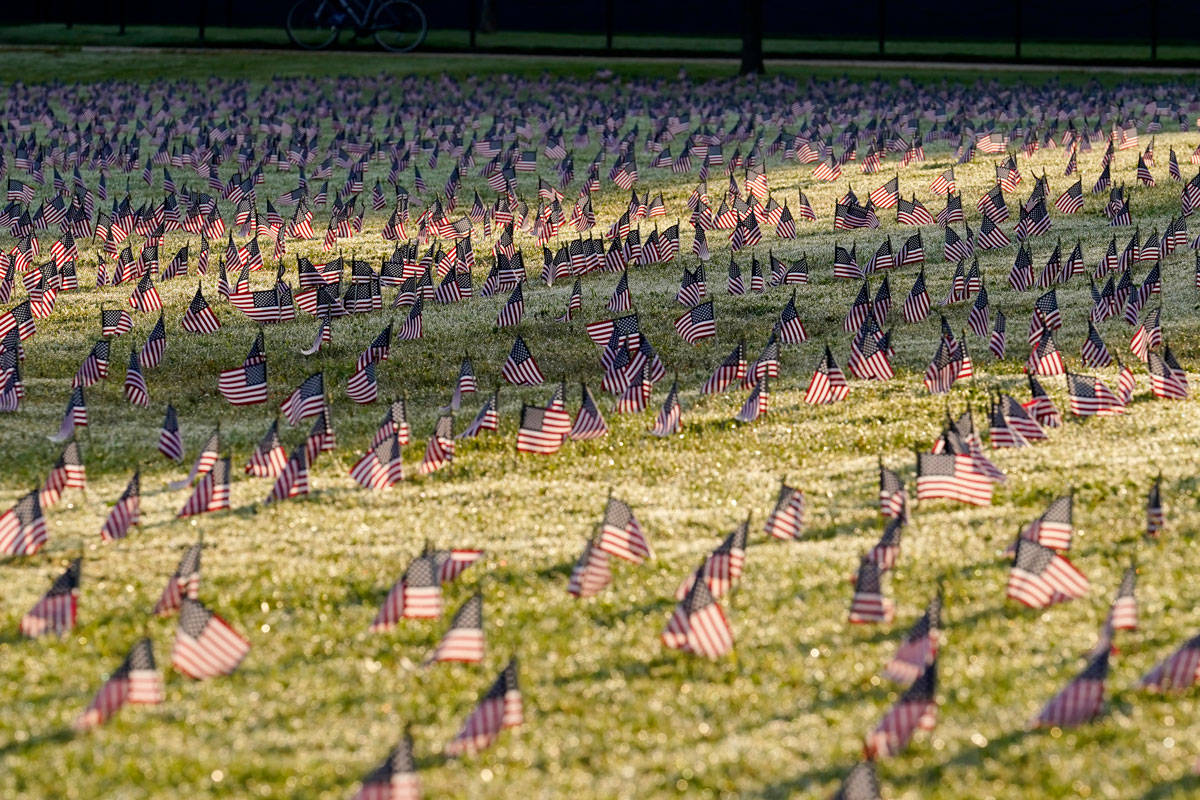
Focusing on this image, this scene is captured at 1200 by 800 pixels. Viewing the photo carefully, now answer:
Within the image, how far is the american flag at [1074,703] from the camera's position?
4922mm

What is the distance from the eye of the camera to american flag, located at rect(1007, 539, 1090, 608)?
593cm

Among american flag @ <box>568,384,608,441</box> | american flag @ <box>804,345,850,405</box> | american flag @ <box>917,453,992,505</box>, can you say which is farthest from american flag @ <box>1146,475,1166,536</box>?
american flag @ <box>568,384,608,441</box>

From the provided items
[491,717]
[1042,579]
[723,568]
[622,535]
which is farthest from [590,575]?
[1042,579]

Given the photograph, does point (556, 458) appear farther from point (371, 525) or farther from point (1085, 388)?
point (1085, 388)

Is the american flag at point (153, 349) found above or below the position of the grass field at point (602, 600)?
above

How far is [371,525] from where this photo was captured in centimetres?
706

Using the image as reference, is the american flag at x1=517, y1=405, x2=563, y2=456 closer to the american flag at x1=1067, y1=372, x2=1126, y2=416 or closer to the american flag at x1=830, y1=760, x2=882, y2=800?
the american flag at x1=1067, y1=372, x2=1126, y2=416

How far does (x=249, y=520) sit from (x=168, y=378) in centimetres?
319

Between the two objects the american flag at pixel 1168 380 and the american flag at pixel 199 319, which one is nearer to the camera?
the american flag at pixel 1168 380

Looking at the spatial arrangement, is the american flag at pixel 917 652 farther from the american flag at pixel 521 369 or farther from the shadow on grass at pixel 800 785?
the american flag at pixel 521 369

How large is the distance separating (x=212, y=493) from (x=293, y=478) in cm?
40

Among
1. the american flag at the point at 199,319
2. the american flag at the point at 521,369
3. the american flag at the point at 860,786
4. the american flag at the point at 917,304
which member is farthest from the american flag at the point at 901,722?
the american flag at the point at 199,319

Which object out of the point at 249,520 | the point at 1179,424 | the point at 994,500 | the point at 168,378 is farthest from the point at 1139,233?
the point at 249,520

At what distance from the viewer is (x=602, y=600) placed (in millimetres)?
6137
